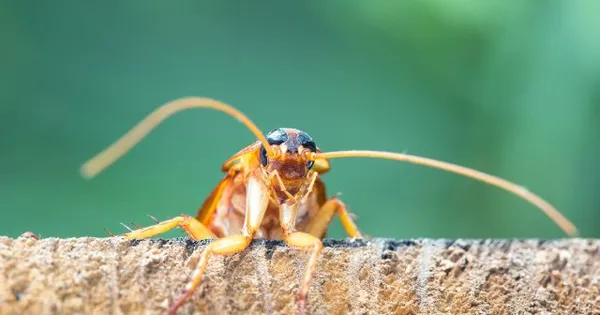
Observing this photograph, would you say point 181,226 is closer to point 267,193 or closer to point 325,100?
point 267,193

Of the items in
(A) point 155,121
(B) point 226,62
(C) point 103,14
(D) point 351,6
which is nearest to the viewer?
(A) point 155,121

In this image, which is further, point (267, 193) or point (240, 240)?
point (267, 193)

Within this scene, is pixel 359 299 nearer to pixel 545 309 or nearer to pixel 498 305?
pixel 498 305

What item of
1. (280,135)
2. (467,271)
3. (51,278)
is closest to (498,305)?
(467,271)

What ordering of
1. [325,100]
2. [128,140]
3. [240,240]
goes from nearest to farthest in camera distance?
[128,140], [240,240], [325,100]

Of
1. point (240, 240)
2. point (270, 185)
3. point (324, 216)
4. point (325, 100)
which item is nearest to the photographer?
point (240, 240)

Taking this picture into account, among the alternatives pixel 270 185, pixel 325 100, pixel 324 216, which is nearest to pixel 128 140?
pixel 270 185
